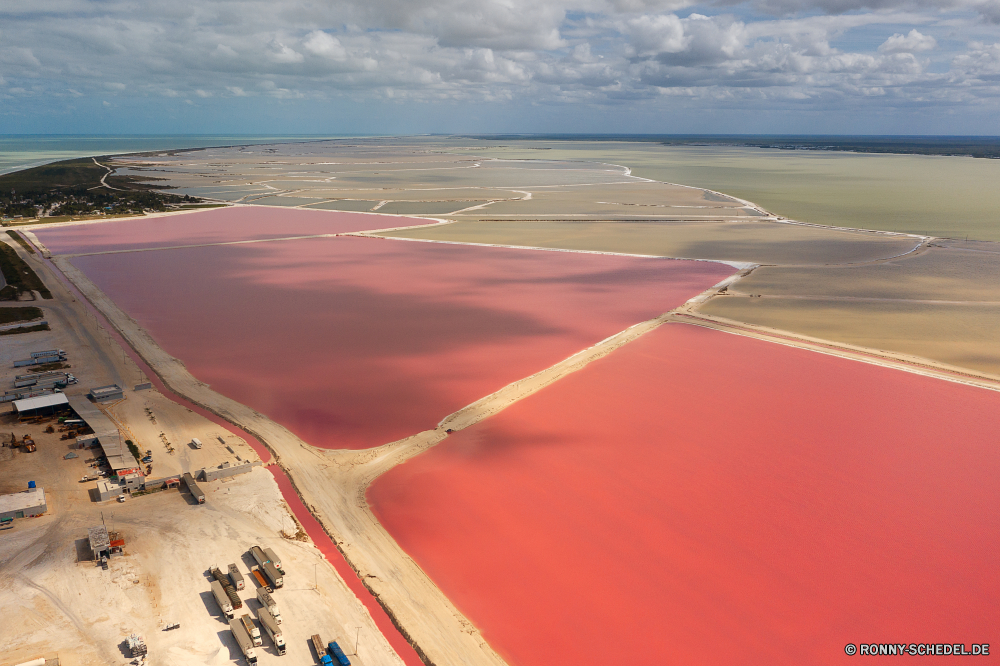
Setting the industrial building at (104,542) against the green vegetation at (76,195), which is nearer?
the industrial building at (104,542)

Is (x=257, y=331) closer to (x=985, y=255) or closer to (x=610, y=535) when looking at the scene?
(x=610, y=535)

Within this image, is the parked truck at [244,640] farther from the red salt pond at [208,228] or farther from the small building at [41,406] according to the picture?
the red salt pond at [208,228]

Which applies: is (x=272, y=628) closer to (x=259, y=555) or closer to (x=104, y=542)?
(x=259, y=555)

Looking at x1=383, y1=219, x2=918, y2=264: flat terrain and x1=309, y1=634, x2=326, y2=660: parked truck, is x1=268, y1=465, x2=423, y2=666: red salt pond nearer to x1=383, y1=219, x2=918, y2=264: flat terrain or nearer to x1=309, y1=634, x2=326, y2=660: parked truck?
x1=309, y1=634, x2=326, y2=660: parked truck

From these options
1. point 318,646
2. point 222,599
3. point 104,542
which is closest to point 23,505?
point 104,542

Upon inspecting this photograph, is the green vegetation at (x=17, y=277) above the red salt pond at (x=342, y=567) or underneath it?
above

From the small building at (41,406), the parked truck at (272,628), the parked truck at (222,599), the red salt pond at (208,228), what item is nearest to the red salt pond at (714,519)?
the parked truck at (272,628)

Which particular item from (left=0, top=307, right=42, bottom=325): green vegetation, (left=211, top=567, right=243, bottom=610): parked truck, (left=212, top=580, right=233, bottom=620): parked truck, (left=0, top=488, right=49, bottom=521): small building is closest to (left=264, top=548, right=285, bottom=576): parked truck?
(left=211, top=567, right=243, bottom=610): parked truck
